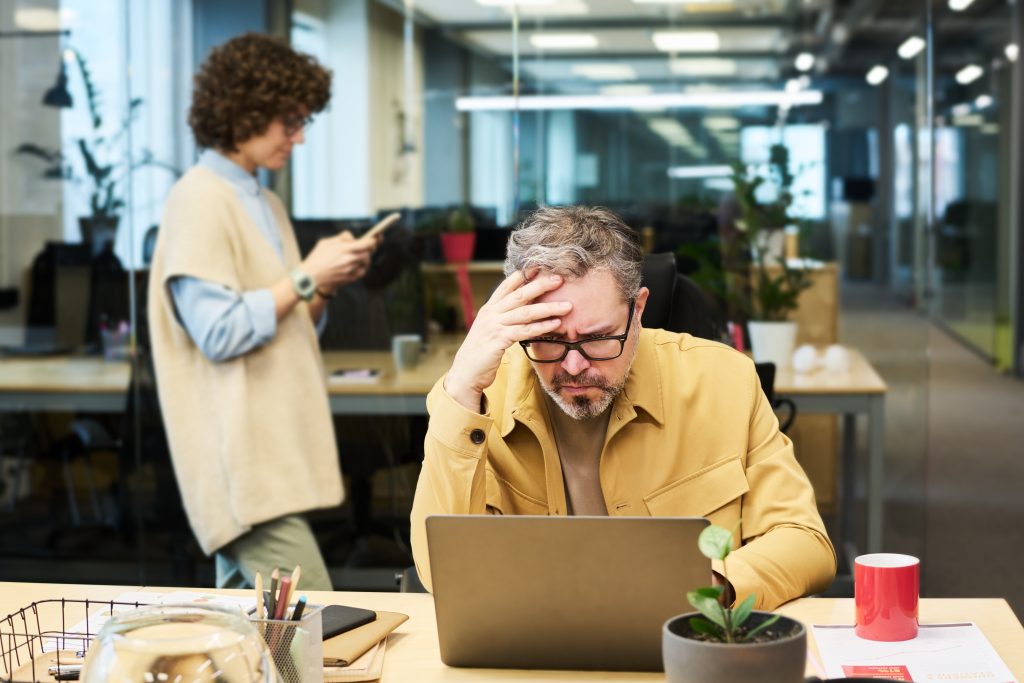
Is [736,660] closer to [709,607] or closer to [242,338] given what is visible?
[709,607]

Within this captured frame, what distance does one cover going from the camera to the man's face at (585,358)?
6.11 feet

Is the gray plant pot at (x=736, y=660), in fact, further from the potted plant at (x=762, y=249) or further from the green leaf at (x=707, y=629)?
the potted plant at (x=762, y=249)

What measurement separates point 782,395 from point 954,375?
5870mm

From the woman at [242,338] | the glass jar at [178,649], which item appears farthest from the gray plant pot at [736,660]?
the woman at [242,338]

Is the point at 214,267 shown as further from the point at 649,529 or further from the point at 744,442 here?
the point at 649,529

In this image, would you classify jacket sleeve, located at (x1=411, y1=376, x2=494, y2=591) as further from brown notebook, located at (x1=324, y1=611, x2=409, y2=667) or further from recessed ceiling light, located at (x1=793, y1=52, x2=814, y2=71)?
Result: recessed ceiling light, located at (x1=793, y1=52, x2=814, y2=71)

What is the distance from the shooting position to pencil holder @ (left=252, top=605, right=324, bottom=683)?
4.68 ft

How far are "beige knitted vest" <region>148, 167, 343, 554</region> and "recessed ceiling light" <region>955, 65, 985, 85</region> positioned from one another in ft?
25.9

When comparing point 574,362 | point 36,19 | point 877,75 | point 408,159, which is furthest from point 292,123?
point 877,75

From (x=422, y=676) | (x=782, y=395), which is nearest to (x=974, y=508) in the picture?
(x=782, y=395)

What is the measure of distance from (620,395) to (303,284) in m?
1.30

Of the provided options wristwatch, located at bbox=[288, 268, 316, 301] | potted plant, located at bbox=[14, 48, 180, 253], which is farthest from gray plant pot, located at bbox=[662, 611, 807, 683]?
potted plant, located at bbox=[14, 48, 180, 253]

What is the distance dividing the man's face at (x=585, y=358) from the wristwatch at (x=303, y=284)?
128 cm

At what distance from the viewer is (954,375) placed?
9398 millimetres
